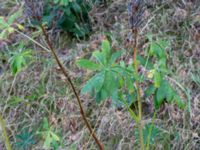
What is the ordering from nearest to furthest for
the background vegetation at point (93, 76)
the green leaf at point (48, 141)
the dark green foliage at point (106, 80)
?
the dark green foliage at point (106, 80) < the green leaf at point (48, 141) < the background vegetation at point (93, 76)

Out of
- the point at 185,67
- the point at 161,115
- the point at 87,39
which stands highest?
the point at 87,39

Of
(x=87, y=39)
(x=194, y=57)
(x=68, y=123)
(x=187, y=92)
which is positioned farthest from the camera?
(x=87, y=39)

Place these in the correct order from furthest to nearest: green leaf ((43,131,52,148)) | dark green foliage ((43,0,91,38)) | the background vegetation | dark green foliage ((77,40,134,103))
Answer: dark green foliage ((43,0,91,38))
the background vegetation
green leaf ((43,131,52,148))
dark green foliage ((77,40,134,103))

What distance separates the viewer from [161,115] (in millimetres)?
2156

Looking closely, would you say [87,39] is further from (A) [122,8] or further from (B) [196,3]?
(B) [196,3]

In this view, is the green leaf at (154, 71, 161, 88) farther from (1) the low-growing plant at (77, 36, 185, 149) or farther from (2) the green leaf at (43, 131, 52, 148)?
(2) the green leaf at (43, 131, 52, 148)

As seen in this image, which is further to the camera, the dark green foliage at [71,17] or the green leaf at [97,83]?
the dark green foliage at [71,17]

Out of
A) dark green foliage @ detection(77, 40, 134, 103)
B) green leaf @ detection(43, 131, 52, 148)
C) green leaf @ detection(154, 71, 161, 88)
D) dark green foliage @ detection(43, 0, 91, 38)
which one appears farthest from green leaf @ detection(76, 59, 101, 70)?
dark green foliage @ detection(43, 0, 91, 38)

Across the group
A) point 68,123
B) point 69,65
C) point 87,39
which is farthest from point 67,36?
point 68,123

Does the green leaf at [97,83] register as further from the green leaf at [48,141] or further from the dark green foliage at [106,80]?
the green leaf at [48,141]

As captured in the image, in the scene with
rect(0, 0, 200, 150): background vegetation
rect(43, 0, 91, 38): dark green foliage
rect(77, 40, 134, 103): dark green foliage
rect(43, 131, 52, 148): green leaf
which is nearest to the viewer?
rect(77, 40, 134, 103): dark green foliage

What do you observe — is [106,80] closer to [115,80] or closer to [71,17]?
[115,80]

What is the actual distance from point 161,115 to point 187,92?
7.3 inches

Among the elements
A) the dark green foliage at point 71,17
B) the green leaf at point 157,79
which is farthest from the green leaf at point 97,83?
the dark green foliage at point 71,17
